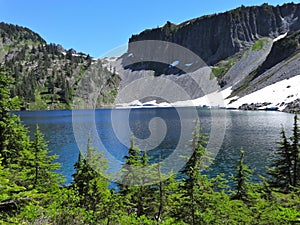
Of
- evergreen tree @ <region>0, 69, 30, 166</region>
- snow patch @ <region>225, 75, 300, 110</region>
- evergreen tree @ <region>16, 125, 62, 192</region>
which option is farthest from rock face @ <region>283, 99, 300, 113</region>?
evergreen tree @ <region>0, 69, 30, 166</region>

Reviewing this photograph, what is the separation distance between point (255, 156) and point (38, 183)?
36.0m

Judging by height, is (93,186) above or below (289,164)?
below

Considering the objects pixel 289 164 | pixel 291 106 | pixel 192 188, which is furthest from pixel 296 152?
pixel 291 106

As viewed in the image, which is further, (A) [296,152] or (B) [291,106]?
(B) [291,106]

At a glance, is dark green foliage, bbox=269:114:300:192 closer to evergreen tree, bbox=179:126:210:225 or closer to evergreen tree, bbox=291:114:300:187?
evergreen tree, bbox=291:114:300:187

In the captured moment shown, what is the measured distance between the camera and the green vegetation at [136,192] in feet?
34.7

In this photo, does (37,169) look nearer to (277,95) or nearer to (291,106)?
(291,106)

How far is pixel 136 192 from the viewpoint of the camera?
50.0 feet

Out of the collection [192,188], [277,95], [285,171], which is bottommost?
[285,171]

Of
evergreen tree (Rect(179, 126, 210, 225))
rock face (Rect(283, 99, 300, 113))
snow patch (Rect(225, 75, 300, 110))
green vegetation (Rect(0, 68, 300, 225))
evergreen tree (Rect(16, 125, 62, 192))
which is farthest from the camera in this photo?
snow patch (Rect(225, 75, 300, 110))

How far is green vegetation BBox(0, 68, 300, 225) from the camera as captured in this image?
10.6 m

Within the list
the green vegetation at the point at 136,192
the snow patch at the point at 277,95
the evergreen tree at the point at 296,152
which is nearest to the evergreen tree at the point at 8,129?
the green vegetation at the point at 136,192

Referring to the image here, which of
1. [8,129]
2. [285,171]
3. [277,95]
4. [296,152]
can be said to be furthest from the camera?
[277,95]

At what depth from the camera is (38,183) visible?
49.6 ft
